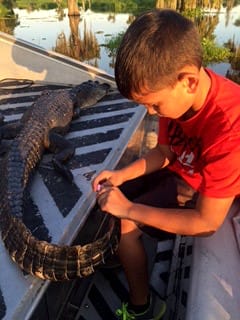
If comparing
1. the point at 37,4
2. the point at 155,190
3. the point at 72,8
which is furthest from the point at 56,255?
the point at 37,4

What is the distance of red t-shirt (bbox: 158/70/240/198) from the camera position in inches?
47.8

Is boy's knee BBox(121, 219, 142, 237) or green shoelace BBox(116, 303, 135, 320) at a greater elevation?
boy's knee BBox(121, 219, 142, 237)

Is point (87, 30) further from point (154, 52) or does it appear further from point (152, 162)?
point (154, 52)

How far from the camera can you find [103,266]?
200 centimetres

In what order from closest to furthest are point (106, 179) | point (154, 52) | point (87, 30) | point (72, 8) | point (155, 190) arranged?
point (154, 52), point (106, 179), point (155, 190), point (87, 30), point (72, 8)

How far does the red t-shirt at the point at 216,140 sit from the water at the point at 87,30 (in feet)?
21.0

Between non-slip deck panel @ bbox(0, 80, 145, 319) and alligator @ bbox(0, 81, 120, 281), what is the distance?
54 mm

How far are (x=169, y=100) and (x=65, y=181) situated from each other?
1043 millimetres

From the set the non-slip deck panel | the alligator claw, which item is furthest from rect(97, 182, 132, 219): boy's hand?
the alligator claw

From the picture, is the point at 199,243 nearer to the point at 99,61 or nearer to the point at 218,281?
the point at 218,281

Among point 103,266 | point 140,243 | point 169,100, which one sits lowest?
point 103,266

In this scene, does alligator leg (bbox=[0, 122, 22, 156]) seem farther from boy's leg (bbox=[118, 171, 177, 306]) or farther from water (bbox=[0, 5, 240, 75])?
water (bbox=[0, 5, 240, 75])

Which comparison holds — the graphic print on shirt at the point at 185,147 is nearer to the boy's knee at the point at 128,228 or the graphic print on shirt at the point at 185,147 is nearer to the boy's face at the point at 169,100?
the boy's face at the point at 169,100

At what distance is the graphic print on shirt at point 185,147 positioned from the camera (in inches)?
55.1
